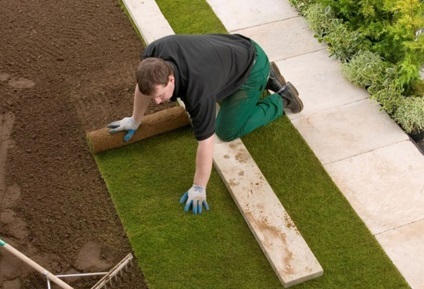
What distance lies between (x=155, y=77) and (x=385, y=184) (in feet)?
6.75

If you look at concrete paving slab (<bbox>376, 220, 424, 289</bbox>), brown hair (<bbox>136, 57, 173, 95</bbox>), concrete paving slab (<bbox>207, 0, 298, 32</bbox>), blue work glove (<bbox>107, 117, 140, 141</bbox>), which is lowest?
concrete paving slab (<bbox>376, 220, 424, 289</bbox>)

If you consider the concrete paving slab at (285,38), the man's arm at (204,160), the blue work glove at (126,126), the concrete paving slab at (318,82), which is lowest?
the concrete paving slab at (318,82)

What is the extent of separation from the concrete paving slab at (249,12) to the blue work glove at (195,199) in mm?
2133

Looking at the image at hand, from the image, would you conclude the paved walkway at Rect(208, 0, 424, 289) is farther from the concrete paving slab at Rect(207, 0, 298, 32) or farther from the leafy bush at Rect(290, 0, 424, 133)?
the leafy bush at Rect(290, 0, 424, 133)

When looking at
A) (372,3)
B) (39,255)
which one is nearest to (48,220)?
(39,255)

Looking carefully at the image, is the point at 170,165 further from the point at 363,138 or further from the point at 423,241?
the point at 423,241

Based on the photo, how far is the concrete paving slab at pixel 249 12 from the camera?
255 inches

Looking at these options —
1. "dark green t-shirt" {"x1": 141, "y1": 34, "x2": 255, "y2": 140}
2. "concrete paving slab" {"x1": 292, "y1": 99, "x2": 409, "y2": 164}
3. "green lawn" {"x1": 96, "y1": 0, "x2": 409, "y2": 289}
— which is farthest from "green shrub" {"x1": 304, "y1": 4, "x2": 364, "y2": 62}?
"dark green t-shirt" {"x1": 141, "y1": 34, "x2": 255, "y2": 140}

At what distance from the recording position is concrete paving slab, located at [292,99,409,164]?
17.4 ft

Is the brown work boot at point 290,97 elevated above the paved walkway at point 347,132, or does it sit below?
above

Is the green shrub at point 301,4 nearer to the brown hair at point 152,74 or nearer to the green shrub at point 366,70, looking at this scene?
the green shrub at point 366,70

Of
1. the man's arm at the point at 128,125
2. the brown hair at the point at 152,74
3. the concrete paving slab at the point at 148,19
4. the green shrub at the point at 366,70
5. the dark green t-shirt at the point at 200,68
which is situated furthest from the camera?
the concrete paving slab at the point at 148,19

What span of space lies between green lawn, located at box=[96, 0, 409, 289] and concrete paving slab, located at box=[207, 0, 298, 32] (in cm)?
137

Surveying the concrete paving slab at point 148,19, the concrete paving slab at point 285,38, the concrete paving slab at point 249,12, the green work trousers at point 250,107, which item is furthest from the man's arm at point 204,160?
the concrete paving slab at point 249,12
